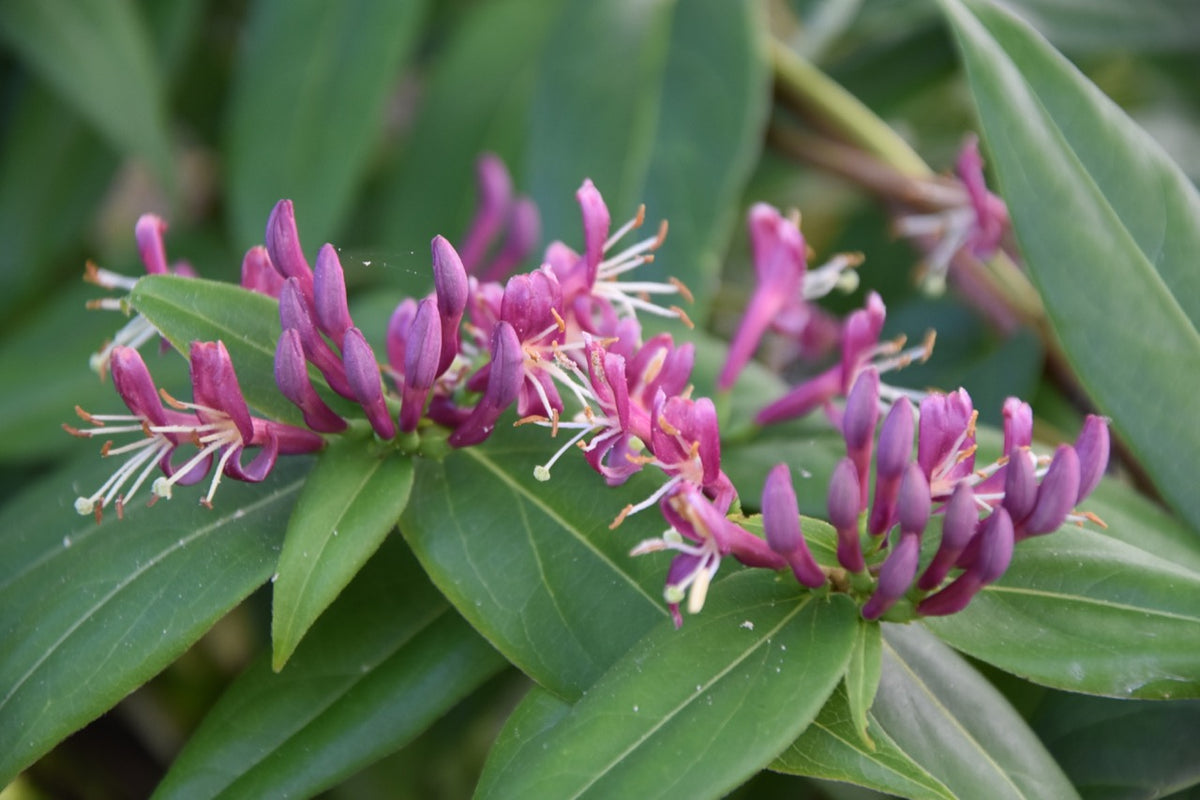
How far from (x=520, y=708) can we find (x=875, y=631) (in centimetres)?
22

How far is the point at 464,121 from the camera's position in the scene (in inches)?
68.7

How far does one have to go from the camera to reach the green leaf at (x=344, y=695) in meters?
0.77

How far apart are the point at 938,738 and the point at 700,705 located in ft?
0.59

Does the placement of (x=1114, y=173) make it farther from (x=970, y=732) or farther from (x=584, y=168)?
(x=584, y=168)

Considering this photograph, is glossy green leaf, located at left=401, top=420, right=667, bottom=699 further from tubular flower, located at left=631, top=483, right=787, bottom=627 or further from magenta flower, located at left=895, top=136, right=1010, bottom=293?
magenta flower, located at left=895, top=136, right=1010, bottom=293

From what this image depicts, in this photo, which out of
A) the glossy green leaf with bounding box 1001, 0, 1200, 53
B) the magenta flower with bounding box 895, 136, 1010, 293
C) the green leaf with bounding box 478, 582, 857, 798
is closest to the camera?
the green leaf with bounding box 478, 582, 857, 798

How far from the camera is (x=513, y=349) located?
69cm

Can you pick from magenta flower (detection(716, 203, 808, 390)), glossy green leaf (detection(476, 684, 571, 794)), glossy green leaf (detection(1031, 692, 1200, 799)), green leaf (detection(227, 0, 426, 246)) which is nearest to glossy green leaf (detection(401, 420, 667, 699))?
glossy green leaf (detection(476, 684, 571, 794))

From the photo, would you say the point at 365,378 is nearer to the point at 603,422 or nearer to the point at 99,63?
the point at 603,422

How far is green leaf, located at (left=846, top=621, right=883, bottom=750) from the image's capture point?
2.05ft

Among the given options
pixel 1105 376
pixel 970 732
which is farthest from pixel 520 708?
pixel 1105 376

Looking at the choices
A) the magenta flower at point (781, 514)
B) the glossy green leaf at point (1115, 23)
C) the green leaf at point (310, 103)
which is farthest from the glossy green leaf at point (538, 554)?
the glossy green leaf at point (1115, 23)

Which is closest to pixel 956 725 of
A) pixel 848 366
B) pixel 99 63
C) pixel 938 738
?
pixel 938 738

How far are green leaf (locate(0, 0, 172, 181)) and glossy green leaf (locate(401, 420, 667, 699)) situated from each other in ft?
2.87
